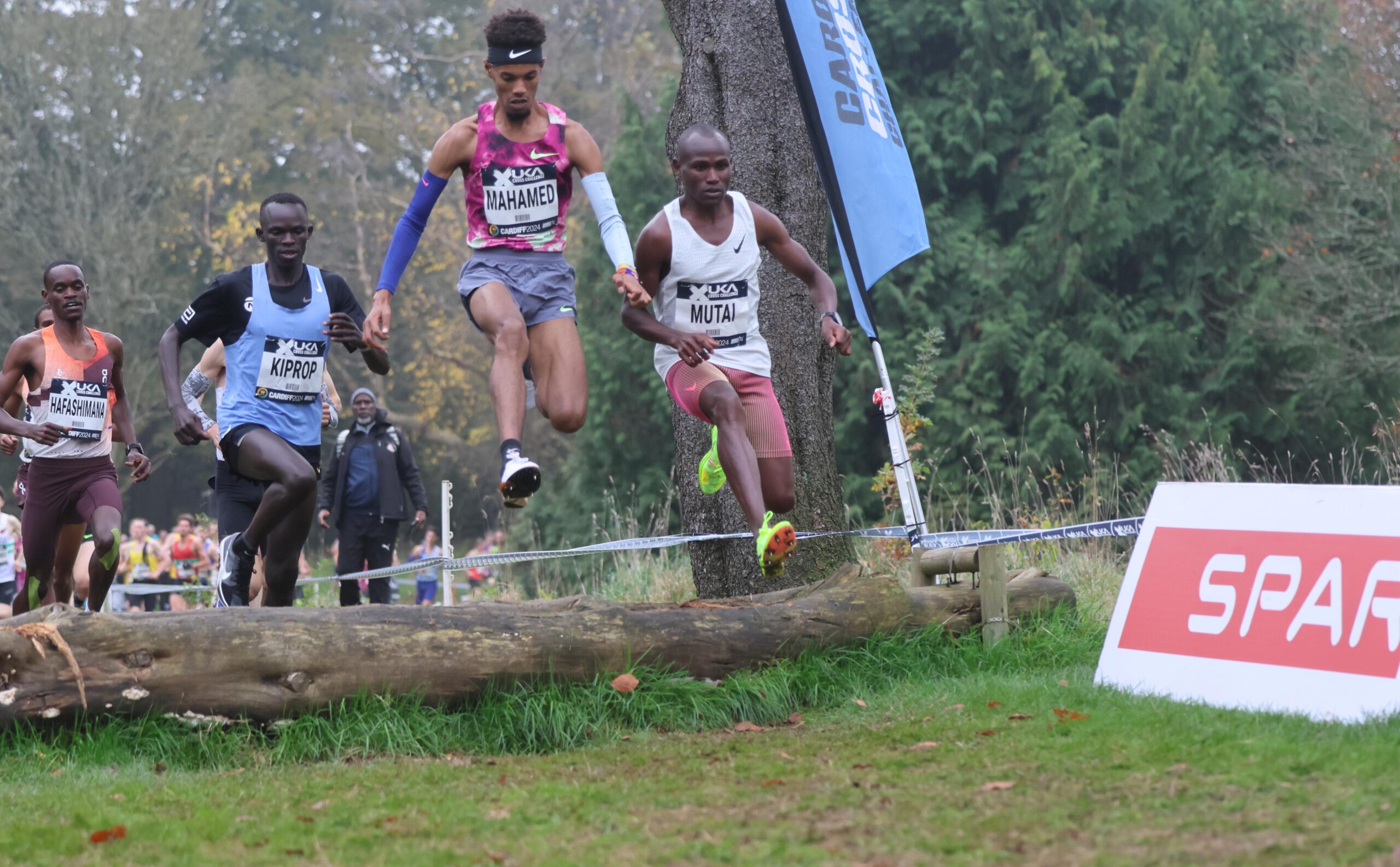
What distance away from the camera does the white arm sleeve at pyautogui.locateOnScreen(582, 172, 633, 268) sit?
6500mm

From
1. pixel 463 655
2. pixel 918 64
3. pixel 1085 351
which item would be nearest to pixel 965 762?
pixel 463 655

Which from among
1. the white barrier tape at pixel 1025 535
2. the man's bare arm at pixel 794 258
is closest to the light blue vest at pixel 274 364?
the man's bare arm at pixel 794 258

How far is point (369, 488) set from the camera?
40.0 ft

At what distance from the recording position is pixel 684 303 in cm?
666

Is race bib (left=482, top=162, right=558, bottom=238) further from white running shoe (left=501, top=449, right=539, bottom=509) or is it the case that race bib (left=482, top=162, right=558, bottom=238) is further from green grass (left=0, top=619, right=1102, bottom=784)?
green grass (left=0, top=619, right=1102, bottom=784)

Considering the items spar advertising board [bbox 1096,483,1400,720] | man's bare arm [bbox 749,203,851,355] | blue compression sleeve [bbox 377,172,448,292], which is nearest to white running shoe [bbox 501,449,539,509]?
blue compression sleeve [bbox 377,172,448,292]

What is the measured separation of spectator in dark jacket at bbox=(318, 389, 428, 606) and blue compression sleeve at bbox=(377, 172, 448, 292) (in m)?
5.57

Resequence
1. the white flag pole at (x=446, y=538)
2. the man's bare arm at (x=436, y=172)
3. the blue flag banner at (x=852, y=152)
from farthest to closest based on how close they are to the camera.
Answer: the white flag pole at (x=446, y=538)
the blue flag banner at (x=852, y=152)
the man's bare arm at (x=436, y=172)

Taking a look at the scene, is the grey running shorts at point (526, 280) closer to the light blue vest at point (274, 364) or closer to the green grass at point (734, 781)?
the light blue vest at point (274, 364)

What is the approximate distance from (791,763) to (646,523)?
69.9 feet

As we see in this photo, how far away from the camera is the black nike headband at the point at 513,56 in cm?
650

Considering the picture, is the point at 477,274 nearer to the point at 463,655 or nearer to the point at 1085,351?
the point at 463,655

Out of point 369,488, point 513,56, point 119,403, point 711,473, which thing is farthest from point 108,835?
point 369,488

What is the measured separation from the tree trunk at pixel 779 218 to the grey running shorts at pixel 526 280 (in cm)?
174
